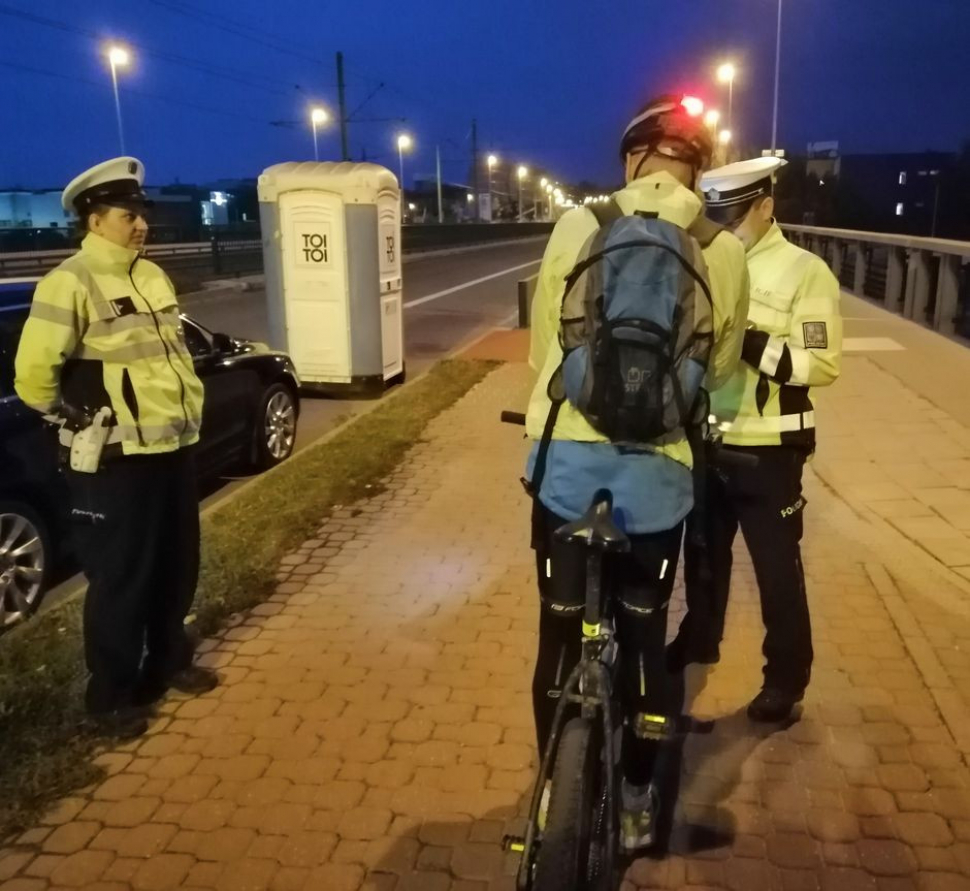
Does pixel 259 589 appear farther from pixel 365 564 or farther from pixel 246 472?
pixel 246 472

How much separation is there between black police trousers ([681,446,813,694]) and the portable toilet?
7.66m

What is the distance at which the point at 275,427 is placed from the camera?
8.22m

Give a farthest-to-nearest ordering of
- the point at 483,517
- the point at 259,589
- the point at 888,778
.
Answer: the point at 483,517 < the point at 259,589 < the point at 888,778

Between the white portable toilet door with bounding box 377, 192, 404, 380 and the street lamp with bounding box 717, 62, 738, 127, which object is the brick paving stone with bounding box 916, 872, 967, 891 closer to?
the white portable toilet door with bounding box 377, 192, 404, 380

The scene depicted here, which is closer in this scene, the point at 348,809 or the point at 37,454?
the point at 348,809

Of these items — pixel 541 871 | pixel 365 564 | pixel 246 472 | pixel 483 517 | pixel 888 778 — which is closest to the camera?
pixel 541 871

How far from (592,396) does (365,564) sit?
3435 mm

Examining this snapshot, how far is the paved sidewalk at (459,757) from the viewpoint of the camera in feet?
9.97

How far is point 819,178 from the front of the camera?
252ft

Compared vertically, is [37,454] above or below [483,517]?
above

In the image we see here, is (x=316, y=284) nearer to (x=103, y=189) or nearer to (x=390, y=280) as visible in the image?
(x=390, y=280)

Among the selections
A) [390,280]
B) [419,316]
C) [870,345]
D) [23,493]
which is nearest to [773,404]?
[23,493]

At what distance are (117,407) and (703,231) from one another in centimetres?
219

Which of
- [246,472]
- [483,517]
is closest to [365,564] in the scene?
[483,517]
